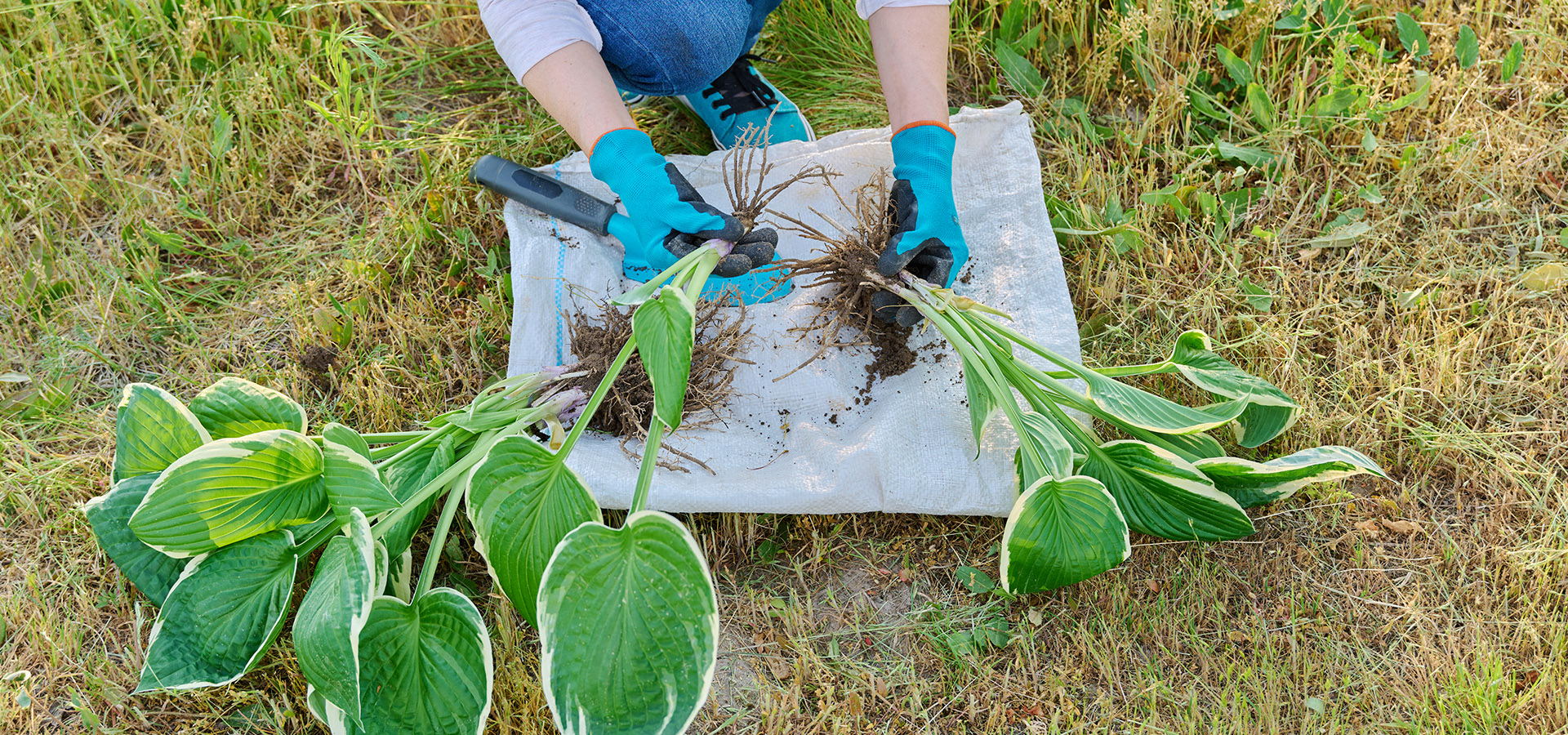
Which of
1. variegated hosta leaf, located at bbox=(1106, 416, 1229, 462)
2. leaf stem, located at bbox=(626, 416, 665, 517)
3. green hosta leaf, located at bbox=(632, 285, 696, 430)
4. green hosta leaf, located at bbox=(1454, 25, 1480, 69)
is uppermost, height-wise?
green hosta leaf, located at bbox=(632, 285, 696, 430)

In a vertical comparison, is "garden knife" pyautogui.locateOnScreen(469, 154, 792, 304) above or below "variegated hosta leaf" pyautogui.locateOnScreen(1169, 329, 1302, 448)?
above

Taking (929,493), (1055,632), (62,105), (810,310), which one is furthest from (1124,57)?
(62,105)

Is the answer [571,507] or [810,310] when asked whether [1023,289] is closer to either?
[810,310]

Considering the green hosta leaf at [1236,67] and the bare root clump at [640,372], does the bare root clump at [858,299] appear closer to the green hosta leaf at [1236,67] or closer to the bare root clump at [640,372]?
the bare root clump at [640,372]

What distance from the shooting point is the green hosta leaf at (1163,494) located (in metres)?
1.08

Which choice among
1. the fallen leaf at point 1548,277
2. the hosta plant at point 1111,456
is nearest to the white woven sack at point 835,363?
the hosta plant at point 1111,456

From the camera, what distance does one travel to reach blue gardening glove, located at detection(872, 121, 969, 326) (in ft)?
4.33

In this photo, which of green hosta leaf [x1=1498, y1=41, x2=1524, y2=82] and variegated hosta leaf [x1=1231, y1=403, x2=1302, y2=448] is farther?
green hosta leaf [x1=1498, y1=41, x2=1524, y2=82]

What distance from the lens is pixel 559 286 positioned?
4.67 ft

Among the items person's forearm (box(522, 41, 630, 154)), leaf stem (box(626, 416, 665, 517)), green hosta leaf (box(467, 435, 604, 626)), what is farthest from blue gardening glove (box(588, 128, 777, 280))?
green hosta leaf (box(467, 435, 604, 626))

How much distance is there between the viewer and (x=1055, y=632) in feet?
3.86

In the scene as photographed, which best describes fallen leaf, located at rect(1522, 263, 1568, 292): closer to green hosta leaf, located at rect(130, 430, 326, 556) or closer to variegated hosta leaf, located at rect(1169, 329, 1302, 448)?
variegated hosta leaf, located at rect(1169, 329, 1302, 448)

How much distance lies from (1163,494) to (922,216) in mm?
495

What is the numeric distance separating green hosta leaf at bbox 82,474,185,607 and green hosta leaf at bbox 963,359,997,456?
95 cm
